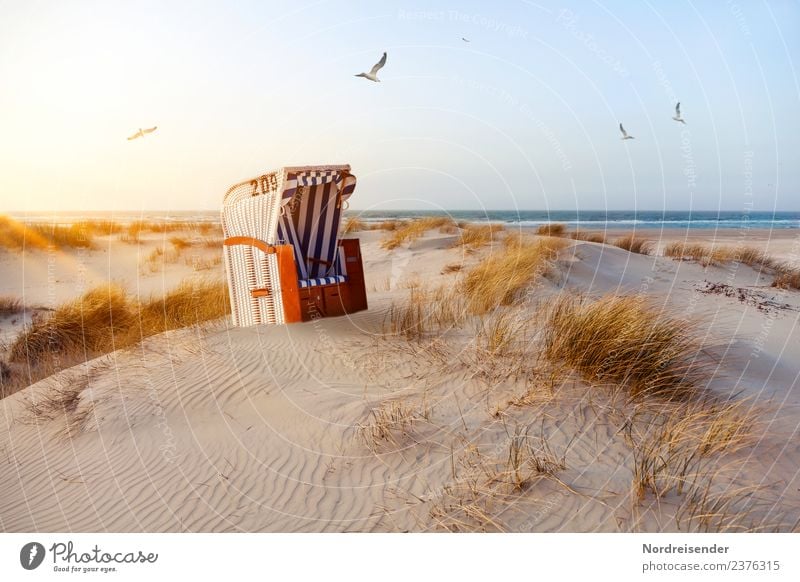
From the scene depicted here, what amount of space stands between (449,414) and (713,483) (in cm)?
148

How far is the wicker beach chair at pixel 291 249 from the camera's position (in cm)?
537

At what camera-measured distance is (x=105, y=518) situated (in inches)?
122

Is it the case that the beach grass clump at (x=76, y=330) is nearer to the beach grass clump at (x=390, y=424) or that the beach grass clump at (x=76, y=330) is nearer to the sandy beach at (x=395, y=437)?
the sandy beach at (x=395, y=437)

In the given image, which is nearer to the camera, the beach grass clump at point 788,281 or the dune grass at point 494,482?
the dune grass at point 494,482

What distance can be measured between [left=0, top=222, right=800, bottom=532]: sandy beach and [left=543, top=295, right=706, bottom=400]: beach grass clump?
91 mm

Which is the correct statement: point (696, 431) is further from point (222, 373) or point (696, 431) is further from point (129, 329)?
point (129, 329)

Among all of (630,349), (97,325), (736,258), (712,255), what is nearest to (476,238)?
(712,255)

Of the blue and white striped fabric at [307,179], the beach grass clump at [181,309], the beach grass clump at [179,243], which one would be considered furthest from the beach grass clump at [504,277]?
the beach grass clump at [179,243]

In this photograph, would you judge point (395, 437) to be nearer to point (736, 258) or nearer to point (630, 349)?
point (630, 349)

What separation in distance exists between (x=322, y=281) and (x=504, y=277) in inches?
87.5

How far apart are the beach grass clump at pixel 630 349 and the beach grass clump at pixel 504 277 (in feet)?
5.23

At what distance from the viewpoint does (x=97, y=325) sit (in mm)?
6125
